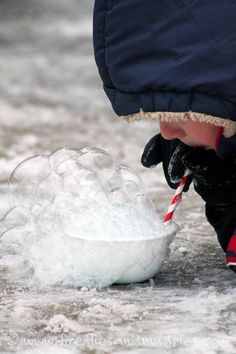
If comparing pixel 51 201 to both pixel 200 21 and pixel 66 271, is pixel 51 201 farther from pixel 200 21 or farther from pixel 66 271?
pixel 200 21

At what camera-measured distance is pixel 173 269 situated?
215cm

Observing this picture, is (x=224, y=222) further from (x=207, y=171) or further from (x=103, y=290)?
(x=103, y=290)

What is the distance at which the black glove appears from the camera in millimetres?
2139

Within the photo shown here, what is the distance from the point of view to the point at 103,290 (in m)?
1.92

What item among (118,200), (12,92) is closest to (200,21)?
(118,200)

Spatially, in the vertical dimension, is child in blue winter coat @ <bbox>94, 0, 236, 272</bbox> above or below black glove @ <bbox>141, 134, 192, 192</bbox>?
above

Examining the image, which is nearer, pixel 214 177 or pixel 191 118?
pixel 191 118

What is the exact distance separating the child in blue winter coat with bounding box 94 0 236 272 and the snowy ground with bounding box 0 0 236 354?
205 millimetres

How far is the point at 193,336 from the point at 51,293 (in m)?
0.40

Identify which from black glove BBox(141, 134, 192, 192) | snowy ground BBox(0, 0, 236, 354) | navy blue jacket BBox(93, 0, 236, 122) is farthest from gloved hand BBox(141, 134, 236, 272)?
navy blue jacket BBox(93, 0, 236, 122)

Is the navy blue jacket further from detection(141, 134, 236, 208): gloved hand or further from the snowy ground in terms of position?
the snowy ground

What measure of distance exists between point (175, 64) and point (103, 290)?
1.73ft

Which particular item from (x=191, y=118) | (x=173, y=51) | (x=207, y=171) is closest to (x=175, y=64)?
(x=173, y=51)

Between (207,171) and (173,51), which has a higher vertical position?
(173,51)
